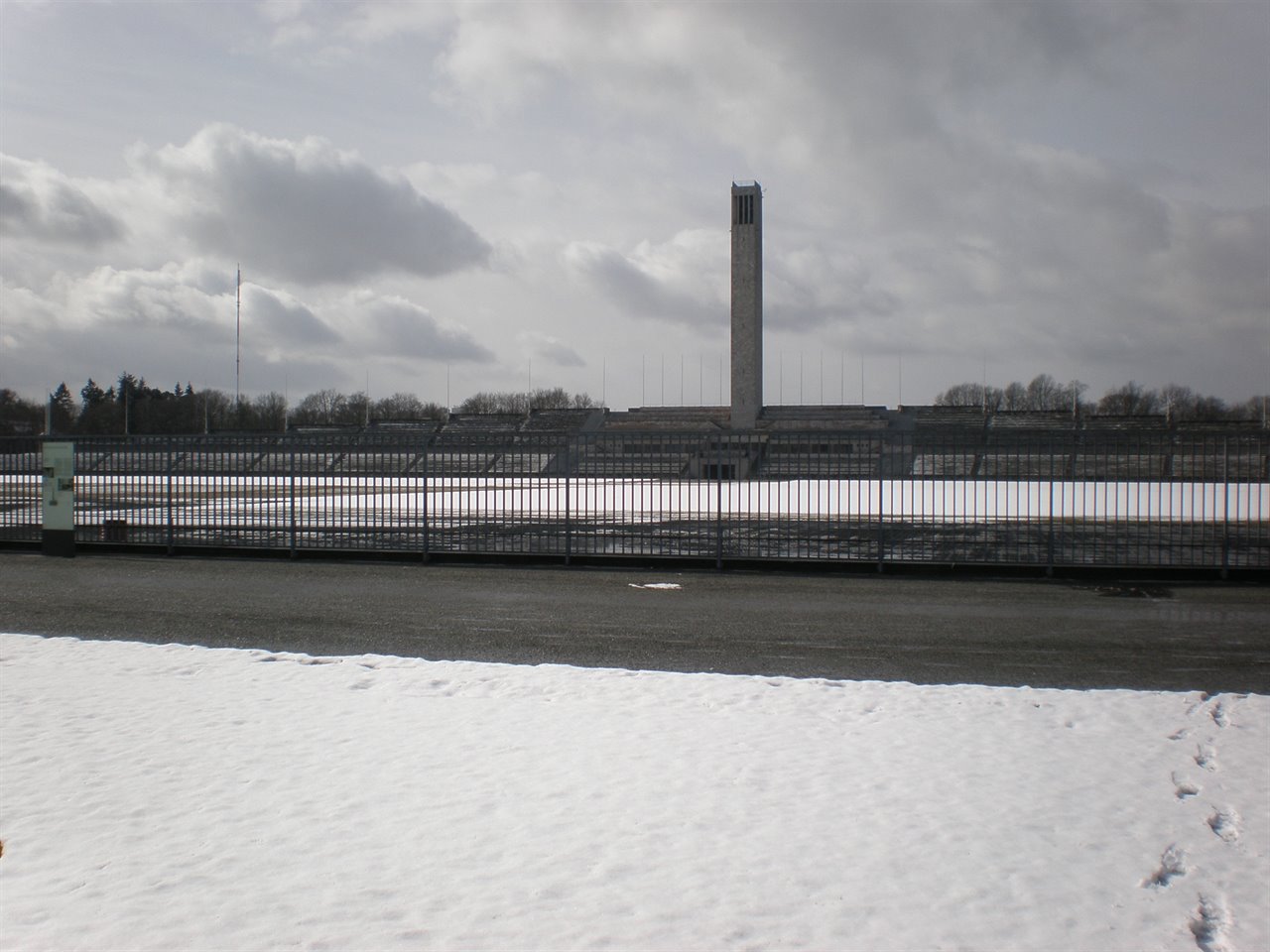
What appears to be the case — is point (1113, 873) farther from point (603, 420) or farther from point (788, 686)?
point (603, 420)

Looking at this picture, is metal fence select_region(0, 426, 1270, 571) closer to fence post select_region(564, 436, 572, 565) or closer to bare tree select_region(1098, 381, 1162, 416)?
fence post select_region(564, 436, 572, 565)

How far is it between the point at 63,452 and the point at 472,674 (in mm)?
13003

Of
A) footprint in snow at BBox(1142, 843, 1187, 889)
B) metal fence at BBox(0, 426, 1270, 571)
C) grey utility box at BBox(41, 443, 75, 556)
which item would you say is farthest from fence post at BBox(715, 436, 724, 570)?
grey utility box at BBox(41, 443, 75, 556)

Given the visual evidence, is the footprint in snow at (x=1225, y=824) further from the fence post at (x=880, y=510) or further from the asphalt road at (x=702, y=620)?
the fence post at (x=880, y=510)

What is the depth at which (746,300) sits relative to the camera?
75438 millimetres

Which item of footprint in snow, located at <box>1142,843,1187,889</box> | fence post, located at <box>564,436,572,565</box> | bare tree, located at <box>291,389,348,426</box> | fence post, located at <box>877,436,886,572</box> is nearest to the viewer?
footprint in snow, located at <box>1142,843,1187,889</box>

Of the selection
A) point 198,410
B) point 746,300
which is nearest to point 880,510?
point 746,300

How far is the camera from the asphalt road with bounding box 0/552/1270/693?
8.05m

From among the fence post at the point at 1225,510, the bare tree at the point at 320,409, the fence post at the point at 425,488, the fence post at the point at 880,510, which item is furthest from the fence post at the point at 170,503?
the bare tree at the point at 320,409

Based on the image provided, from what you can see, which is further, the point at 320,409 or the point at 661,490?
the point at 320,409

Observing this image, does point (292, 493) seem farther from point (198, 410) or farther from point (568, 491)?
point (198, 410)

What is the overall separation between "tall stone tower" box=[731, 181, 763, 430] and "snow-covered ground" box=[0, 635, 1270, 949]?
68662 mm

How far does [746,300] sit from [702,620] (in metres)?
67.6

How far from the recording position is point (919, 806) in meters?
4.70
